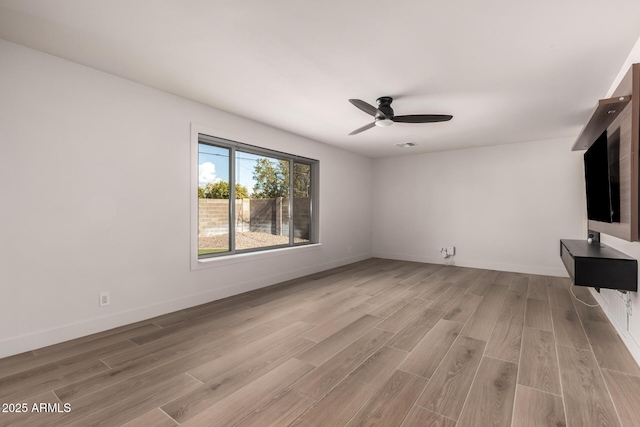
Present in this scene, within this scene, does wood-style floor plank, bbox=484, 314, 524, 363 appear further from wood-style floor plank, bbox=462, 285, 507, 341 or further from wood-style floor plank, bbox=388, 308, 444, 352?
wood-style floor plank, bbox=388, 308, 444, 352

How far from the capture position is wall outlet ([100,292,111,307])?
266 cm

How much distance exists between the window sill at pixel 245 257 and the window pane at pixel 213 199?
0.17 m

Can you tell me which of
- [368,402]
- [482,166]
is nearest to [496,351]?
[368,402]

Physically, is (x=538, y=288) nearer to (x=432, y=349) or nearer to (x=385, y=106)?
(x=432, y=349)

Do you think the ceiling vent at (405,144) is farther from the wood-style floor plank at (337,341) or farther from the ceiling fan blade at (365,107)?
the wood-style floor plank at (337,341)

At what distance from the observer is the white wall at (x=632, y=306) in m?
2.16

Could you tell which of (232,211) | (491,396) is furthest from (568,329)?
(232,211)

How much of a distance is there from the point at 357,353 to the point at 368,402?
0.58m

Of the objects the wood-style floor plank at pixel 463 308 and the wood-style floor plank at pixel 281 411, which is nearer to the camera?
the wood-style floor plank at pixel 281 411

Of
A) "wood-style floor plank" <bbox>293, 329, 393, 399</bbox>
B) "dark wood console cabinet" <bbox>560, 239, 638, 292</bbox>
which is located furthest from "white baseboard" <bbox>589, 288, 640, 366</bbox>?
"wood-style floor plank" <bbox>293, 329, 393, 399</bbox>

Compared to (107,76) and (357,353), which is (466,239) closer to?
(357,353)

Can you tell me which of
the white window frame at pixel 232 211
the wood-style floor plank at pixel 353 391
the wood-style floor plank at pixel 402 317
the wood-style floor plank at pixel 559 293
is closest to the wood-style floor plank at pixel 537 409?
the wood-style floor plank at pixel 353 391

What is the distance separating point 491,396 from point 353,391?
811 mm

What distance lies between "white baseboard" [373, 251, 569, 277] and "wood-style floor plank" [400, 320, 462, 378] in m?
3.18
